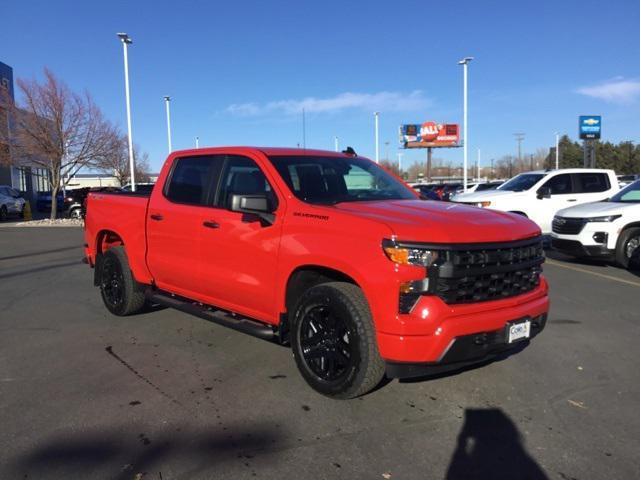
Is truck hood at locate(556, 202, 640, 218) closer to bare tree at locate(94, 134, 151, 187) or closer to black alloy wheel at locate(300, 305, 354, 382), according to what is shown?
black alloy wheel at locate(300, 305, 354, 382)

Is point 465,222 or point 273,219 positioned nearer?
point 465,222

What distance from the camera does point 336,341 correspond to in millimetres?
4027

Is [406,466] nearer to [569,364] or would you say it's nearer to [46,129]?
[569,364]

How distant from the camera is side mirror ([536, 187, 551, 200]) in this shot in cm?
1275

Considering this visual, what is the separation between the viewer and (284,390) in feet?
14.1

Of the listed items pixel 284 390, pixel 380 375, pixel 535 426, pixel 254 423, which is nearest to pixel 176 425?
pixel 254 423

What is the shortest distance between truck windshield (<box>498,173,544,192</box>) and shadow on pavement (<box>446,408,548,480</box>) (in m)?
10.7

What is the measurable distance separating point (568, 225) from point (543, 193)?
Answer: 2.57 m

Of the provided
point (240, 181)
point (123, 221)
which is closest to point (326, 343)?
point (240, 181)

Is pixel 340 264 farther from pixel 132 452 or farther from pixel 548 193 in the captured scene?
pixel 548 193

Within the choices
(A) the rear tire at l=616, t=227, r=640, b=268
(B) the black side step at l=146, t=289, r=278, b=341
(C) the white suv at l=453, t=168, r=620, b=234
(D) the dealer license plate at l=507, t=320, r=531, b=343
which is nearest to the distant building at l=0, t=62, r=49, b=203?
(C) the white suv at l=453, t=168, r=620, b=234

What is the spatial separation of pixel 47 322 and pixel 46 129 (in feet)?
59.3

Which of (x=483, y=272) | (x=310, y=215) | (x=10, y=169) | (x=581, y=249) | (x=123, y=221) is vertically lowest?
(x=581, y=249)

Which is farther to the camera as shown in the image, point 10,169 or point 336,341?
point 10,169
